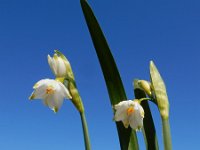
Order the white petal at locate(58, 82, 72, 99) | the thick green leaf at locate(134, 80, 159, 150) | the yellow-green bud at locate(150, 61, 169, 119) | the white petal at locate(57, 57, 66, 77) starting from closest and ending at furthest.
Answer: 1. the white petal at locate(58, 82, 72, 99)
2. the white petal at locate(57, 57, 66, 77)
3. the yellow-green bud at locate(150, 61, 169, 119)
4. the thick green leaf at locate(134, 80, 159, 150)

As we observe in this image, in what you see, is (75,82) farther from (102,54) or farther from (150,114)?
(150,114)

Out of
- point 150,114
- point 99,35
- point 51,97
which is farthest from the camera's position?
point 150,114

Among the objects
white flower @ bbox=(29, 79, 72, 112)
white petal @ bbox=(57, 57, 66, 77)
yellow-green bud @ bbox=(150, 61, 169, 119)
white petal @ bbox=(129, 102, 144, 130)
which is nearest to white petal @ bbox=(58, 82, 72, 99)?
white flower @ bbox=(29, 79, 72, 112)

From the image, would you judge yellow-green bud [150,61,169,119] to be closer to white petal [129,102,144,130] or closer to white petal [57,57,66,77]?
white petal [129,102,144,130]

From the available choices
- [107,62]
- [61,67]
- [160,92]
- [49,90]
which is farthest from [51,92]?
[160,92]

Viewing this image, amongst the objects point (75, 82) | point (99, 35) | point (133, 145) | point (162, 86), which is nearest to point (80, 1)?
point (99, 35)

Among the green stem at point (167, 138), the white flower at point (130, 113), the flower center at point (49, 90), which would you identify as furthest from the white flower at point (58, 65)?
the green stem at point (167, 138)
